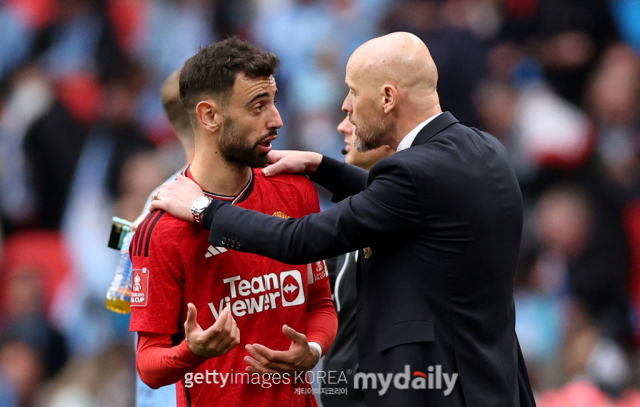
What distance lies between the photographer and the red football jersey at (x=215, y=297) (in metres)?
2.41

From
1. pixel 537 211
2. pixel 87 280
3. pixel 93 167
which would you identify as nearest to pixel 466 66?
pixel 537 211

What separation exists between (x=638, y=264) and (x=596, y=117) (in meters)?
1.21

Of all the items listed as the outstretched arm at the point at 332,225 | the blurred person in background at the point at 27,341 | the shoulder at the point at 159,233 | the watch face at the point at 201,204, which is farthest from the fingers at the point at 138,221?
the blurred person in background at the point at 27,341

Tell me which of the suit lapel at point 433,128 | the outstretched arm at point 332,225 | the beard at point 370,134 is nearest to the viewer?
the outstretched arm at point 332,225

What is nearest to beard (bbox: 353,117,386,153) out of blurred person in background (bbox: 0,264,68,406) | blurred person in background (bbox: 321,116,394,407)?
blurred person in background (bbox: 321,116,394,407)

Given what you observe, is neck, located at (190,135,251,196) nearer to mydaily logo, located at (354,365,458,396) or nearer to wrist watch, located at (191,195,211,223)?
wrist watch, located at (191,195,211,223)

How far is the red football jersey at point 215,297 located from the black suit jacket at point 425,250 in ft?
0.43

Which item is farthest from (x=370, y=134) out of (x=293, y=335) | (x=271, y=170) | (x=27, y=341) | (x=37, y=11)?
(x=37, y=11)

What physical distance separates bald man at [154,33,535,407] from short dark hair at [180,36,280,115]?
331 mm

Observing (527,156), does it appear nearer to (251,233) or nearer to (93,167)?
(93,167)

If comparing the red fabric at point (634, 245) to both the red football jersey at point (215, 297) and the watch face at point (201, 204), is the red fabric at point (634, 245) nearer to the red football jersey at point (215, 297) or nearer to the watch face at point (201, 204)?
the red football jersey at point (215, 297)

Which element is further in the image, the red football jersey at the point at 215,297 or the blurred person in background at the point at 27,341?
the blurred person in background at the point at 27,341

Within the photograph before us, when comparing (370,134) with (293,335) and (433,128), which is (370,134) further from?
(293,335)

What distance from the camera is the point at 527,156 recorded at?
611cm
